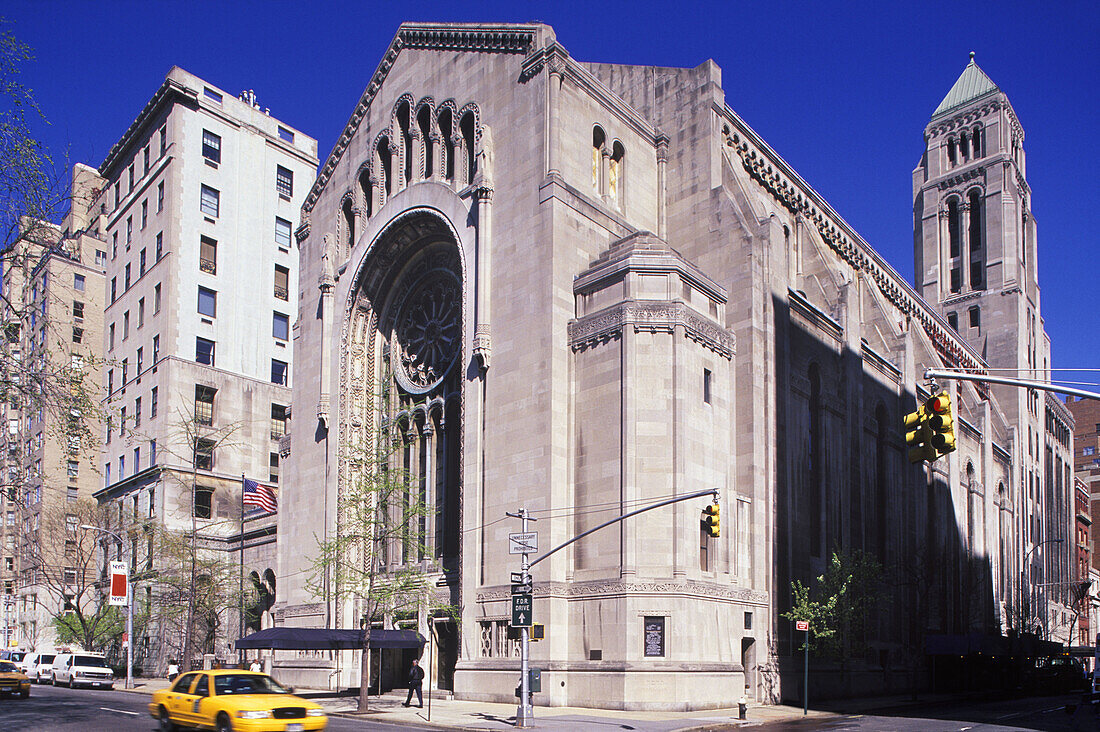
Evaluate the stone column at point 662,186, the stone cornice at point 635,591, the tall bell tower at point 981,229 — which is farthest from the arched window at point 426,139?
the tall bell tower at point 981,229

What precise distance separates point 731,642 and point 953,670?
28.5 meters

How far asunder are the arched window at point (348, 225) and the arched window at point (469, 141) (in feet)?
32.3

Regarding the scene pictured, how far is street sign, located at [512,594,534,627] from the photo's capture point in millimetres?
29641

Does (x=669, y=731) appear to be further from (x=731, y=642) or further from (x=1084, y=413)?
(x=1084, y=413)

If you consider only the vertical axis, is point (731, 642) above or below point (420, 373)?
below

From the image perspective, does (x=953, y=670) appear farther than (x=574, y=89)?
Yes

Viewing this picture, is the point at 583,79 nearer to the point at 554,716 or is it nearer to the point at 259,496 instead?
the point at 554,716

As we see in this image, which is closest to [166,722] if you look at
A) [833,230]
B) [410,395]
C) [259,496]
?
[410,395]

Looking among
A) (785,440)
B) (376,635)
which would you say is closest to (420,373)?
(376,635)

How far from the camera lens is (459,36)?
4672 cm

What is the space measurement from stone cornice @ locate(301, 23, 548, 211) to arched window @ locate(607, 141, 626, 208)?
6.23m

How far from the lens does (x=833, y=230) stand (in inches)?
2388

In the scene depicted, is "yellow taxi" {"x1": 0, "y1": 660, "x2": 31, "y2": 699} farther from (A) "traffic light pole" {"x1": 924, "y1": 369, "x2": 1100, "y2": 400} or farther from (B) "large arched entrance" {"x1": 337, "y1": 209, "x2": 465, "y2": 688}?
(A) "traffic light pole" {"x1": 924, "y1": 369, "x2": 1100, "y2": 400}

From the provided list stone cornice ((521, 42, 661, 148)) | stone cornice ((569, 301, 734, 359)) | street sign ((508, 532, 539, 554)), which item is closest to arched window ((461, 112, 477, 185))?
stone cornice ((521, 42, 661, 148))
